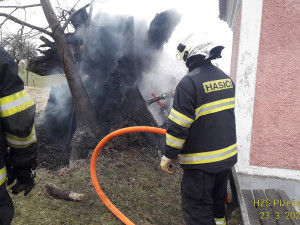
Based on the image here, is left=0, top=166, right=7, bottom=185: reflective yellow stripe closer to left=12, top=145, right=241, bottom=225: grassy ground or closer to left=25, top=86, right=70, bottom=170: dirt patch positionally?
left=12, top=145, right=241, bottom=225: grassy ground

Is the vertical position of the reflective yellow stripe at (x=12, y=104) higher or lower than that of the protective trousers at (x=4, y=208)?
higher

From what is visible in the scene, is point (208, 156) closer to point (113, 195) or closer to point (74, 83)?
point (113, 195)

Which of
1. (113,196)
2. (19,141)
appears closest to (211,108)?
(19,141)

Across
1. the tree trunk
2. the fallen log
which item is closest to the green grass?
the tree trunk

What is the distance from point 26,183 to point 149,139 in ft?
12.0

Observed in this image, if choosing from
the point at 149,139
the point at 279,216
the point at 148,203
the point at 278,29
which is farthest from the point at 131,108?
the point at 279,216

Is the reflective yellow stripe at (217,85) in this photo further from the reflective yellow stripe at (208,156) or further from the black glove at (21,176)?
the black glove at (21,176)

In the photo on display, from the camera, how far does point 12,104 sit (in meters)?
1.97

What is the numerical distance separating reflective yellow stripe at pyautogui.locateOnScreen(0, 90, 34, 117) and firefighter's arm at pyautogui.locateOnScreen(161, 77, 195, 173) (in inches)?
53.0

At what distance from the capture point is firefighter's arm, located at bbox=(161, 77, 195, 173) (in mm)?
2645

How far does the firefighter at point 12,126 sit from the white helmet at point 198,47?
160cm

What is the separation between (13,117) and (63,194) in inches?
92.3

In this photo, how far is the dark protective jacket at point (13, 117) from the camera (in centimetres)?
193

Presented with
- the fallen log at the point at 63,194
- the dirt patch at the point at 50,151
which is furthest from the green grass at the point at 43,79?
the fallen log at the point at 63,194
